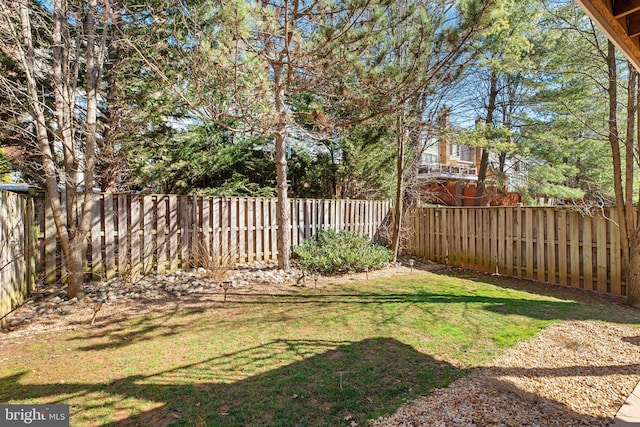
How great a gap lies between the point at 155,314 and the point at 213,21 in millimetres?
3962

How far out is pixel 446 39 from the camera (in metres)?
4.90

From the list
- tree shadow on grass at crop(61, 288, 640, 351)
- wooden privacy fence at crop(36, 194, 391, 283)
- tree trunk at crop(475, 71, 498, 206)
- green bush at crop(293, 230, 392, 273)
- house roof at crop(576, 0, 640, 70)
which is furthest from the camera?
tree trunk at crop(475, 71, 498, 206)

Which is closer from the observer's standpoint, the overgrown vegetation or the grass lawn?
the grass lawn

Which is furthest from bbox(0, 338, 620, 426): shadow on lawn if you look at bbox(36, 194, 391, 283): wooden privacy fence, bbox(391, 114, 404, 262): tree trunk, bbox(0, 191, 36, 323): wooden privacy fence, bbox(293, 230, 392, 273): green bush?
bbox(391, 114, 404, 262): tree trunk

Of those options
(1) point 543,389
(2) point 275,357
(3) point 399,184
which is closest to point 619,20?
(1) point 543,389

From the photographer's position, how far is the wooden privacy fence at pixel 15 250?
369 centimetres

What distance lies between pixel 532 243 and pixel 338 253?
3.89 meters

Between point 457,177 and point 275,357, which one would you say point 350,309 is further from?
point 457,177

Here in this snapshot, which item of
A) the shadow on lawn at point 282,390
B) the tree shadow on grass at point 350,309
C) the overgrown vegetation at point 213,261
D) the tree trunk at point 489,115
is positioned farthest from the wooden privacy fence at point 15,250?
the tree trunk at point 489,115

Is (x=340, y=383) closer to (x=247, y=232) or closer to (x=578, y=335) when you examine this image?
(x=578, y=335)

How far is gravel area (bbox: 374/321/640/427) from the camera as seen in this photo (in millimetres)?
2135

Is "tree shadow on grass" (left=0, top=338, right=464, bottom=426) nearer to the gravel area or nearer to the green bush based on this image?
the gravel area

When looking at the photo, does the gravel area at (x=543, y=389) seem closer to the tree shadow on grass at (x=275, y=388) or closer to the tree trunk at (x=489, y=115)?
the tree shadow on grass at (x=275, y=388)

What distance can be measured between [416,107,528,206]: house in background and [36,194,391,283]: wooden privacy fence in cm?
446
